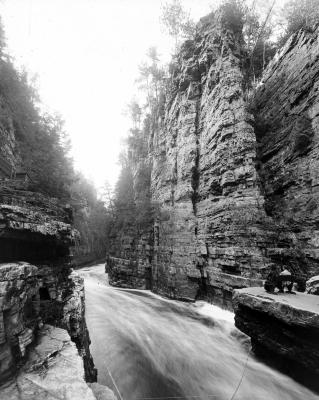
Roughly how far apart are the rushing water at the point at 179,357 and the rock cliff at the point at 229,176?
6.95 feet

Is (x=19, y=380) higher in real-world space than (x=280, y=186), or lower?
lower

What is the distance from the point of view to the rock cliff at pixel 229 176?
10211mm

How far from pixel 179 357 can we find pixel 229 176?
9.23m

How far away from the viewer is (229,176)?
489 inches

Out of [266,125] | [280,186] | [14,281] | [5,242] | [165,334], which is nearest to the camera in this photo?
[14,281]

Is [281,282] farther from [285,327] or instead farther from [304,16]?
[304,16]

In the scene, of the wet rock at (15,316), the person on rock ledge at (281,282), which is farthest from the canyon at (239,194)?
the wet rock at (15,316)

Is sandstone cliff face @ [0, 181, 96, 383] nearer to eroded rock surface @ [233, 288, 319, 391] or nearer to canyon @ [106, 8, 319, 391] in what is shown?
eroded rock surface @ [233, 288, 319, 391]

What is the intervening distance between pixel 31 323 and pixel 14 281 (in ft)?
3.58

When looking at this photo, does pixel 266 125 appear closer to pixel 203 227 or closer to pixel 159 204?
pixel 203 227

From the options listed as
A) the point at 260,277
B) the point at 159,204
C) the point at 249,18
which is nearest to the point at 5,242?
the point at 260,277

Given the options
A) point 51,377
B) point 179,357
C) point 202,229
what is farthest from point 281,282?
point 51,377

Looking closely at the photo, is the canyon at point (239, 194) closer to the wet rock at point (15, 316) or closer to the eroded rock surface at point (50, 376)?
the eroded rock surface at point (50, 376)

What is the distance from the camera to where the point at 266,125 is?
13641 mm
